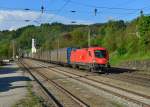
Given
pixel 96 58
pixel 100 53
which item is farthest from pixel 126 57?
pixel 96 58

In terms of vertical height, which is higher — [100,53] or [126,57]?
[100,53]

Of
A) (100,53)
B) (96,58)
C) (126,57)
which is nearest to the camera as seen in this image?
(96,58)

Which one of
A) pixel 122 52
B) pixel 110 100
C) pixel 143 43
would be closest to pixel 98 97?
pixel 110 100

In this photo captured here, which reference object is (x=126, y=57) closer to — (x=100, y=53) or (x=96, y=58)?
(x=100, y=53)

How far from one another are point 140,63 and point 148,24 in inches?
634

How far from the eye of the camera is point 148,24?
76000 millimetres

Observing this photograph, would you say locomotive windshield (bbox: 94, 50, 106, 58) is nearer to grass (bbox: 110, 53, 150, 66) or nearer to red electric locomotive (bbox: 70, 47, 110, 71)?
red electric locomotive (bbox: 70, 47, 110, 71)

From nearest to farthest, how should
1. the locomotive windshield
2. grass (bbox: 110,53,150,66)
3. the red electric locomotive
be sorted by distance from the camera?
1. the red electric locomotive
2. the locomotive windshield
3. grass (bbox: 110,53,150,66)

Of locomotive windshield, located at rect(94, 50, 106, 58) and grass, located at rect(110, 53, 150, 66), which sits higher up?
locomotive windshield, located at rect(94, 50, 106, 58)

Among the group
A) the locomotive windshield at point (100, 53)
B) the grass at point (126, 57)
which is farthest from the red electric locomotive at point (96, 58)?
the grass at point (126, 57)

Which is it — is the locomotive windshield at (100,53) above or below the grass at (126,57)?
above

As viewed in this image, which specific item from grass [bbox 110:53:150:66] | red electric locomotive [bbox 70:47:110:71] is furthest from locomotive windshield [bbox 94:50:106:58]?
grass [bbox 110:53:150:66]

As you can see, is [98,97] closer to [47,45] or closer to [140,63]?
[140,63]

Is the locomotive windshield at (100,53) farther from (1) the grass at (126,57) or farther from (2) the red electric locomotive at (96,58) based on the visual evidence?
(1) the grass at (126,57)
